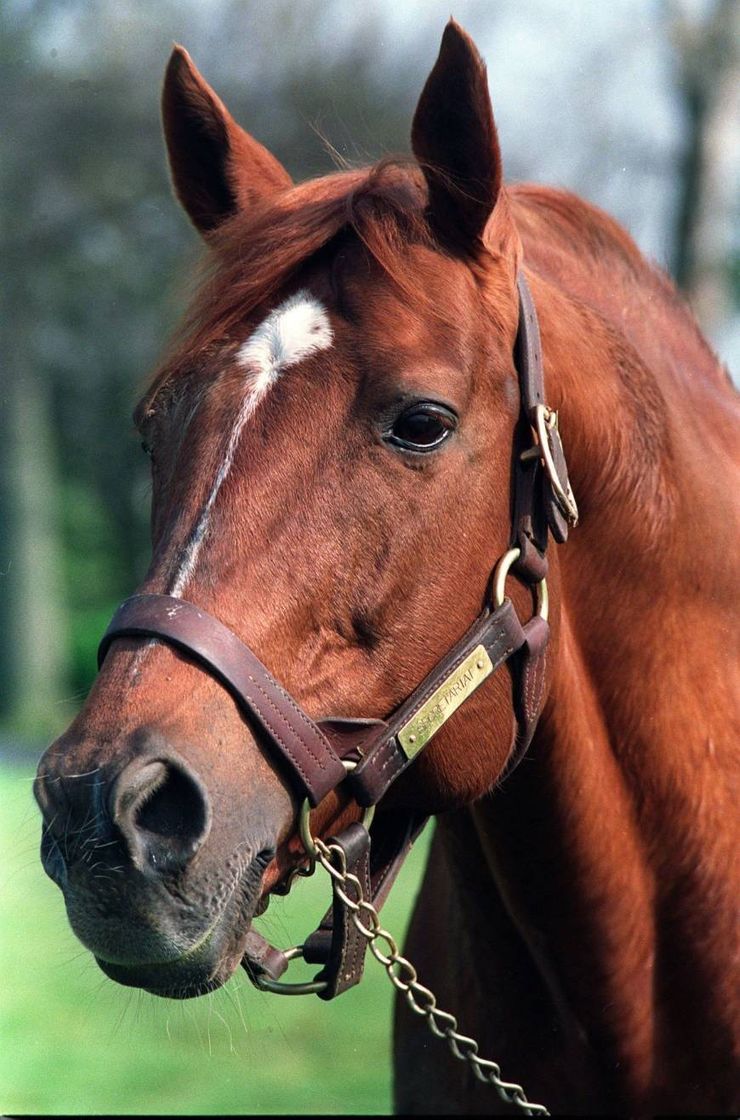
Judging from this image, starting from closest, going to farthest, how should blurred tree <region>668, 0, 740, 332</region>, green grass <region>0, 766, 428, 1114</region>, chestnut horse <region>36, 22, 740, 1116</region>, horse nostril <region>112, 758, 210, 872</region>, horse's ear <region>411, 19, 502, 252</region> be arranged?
horse nostril <region>112, 758, 210, 872</region>, chestnut horse <region>36, 22, 740, 1116</region>, horse's ear <region>411, 19, 502, 252</region>, green grass <region>0, 766, 428, 1114</region>, blurred tree <region>668, 0, 740, 332</region>

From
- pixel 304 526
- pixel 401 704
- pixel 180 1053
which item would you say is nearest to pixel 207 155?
pixel 304 526

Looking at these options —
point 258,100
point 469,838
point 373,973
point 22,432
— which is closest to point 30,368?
point 22,432

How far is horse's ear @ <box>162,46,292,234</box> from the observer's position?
228cm

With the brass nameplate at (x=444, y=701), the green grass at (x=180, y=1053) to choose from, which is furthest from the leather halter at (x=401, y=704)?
the green grass at (x=180, y=1053)

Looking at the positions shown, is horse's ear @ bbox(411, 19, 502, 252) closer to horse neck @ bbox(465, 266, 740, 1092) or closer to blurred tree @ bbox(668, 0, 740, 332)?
horse neck @ bbox(465, 266, 740, 1092)

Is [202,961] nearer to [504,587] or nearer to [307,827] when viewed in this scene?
[307,827]

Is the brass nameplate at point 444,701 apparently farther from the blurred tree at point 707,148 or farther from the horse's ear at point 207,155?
the blurred tree at point 707,148

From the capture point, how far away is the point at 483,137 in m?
1.89

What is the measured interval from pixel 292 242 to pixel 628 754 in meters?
1.17

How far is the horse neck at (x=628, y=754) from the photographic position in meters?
2.15

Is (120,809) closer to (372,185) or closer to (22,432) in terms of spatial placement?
(372,185)

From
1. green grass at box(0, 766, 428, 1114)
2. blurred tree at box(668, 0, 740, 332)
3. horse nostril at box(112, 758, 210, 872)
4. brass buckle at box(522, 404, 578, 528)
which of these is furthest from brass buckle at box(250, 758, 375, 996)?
blurred tree at box(668, 0, 740, 332)

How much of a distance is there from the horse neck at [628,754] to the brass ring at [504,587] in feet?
0.54

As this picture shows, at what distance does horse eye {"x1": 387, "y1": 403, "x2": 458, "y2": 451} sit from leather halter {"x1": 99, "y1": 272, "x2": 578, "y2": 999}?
0.66 feet
